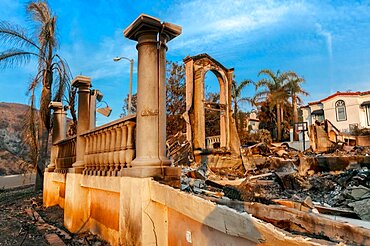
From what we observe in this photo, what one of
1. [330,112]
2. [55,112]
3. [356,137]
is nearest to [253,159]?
[55,112]

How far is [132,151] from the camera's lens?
3928 millimetres

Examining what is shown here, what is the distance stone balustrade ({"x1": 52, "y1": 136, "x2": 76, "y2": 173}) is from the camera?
6731mm

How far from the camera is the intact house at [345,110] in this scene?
28.8 meters

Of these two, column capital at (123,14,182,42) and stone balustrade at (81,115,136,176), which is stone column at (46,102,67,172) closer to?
stone balustrade at (81,115,136,176)

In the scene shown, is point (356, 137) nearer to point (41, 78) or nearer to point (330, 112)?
point (330, 112)

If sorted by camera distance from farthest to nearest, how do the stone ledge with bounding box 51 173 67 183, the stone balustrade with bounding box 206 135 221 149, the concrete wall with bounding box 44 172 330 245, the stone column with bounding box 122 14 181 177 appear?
the stone balustrade with bounding box 206 135 221 149
the stone ledge with bounding box 51 173 67 183
the stone column with bounding box 122 14 181 177
the concrete wall with bounding box 44 172 330 245

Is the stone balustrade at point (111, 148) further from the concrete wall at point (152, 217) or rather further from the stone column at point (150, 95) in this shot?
the stone column at point (150, 95)

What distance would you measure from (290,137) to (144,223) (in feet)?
97.9

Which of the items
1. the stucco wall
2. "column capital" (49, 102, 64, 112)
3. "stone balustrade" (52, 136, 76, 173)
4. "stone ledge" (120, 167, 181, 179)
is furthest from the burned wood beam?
the stucco wall

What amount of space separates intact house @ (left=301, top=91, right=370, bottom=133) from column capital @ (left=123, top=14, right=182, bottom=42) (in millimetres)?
29674

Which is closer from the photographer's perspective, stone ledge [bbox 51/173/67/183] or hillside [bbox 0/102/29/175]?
stone ledge [bbox 51/173/67/183]

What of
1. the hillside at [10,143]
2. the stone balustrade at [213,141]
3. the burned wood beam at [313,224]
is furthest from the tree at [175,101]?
the burned wood beam at [313,224]

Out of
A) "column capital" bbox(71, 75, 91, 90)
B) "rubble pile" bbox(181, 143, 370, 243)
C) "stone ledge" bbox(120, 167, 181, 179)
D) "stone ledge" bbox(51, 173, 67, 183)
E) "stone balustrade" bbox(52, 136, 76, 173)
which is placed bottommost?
"rubble pile" bbox(181, 143, 370, 243)

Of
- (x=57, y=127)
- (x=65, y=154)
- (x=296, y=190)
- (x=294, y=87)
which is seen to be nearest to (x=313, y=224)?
(x=65, y=154)
